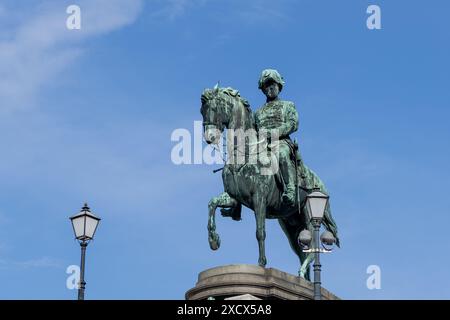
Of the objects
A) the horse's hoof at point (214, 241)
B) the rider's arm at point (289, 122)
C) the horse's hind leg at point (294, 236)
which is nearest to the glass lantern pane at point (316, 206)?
the horse's hoof at point (214, 241)

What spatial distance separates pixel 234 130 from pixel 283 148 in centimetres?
160

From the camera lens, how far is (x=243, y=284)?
36719 millimetres

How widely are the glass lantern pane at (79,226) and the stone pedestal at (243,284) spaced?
3541 millimetres

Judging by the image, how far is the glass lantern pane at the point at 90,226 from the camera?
118 ft

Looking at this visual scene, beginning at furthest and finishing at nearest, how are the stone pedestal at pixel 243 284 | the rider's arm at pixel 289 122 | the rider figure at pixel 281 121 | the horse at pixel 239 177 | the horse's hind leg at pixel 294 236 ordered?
the horse's hind leg at pixel 294 236 → the rider's arm at pixel 289 122 → the rider figure at pixel 281 121 → the horse at pixel 239 177 → the stone pedestal at pixel 243 284

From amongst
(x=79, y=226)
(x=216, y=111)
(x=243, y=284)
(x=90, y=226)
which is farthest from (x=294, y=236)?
(x=79, y=226)

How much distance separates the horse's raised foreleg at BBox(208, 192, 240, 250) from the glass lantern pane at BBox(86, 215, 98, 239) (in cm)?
379

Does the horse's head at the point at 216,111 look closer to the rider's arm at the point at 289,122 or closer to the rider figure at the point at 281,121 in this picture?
the rider figure at the point at 281,121

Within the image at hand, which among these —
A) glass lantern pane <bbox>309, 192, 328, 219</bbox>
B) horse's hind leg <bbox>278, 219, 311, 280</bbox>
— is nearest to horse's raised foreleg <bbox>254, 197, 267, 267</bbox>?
horse's hind leg <bbox>278, 219, 311, 280</bbox>

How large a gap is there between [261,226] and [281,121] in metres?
3.37

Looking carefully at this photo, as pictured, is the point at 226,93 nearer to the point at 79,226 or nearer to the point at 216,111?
the point at 216,111
